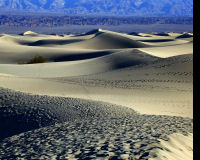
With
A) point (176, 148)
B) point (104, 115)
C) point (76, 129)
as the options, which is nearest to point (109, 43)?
point (104, 115)

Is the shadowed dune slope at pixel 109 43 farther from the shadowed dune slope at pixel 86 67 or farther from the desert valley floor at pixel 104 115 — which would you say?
the desert valley floor at pixel 104 115

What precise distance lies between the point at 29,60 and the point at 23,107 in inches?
1463

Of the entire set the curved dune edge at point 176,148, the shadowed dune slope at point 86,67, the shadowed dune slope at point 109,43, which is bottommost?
the curved dune edge at point 176,148

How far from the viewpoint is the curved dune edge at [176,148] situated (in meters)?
7.61

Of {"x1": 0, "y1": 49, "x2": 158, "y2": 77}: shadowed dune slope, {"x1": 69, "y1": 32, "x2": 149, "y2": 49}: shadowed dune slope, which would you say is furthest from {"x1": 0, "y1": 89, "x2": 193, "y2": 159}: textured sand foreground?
{"x1": 69, "y1": 32, "x2": 149, "y2": 49}: shadowed dune slope

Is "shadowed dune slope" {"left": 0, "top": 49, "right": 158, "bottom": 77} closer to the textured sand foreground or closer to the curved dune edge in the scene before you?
the textured sand foreground

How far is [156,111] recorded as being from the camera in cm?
1638

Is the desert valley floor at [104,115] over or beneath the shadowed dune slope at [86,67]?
beneath

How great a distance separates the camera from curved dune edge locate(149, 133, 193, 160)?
7.61 meters

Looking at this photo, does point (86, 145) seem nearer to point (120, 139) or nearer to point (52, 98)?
point (120, 139)

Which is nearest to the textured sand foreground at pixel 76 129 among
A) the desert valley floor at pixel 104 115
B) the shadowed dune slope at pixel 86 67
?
the desert valley floor at pixel 104 115

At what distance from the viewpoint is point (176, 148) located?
8.41 metres

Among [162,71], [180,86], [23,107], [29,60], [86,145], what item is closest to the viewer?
[86,145]
